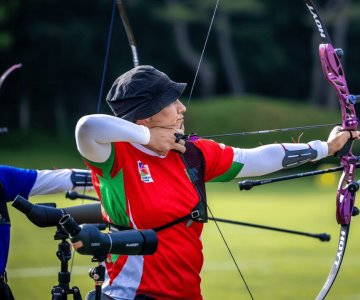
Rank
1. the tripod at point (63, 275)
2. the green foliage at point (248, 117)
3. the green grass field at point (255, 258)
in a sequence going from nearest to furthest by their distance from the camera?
the tripod at point (63, 275) < the green grass field at point (255, 258) < the green foliage at point (248, 117)

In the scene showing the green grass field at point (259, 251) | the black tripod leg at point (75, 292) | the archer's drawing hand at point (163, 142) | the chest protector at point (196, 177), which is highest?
the archer's drawing hand at point (163, 142)

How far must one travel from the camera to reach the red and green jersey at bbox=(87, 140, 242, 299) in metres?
4.09

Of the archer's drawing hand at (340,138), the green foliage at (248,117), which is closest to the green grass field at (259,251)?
the green foliage at (248,117)

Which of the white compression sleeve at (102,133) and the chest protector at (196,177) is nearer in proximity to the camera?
the white compression sleeve at (102,133)

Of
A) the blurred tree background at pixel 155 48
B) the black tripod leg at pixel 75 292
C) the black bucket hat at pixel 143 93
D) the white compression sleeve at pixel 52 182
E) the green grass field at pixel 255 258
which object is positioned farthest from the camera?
the blurred tree background at pixel 155 48

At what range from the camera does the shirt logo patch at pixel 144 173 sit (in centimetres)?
414

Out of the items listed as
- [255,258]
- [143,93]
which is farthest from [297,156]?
[255,258]

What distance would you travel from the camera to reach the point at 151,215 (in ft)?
13.5

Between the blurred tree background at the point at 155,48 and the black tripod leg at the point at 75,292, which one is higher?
the black tripod leg at the point at 75,292

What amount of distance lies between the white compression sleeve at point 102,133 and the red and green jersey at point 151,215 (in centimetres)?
11

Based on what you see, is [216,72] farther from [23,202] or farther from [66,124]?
[23,202]

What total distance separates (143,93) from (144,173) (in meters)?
0.30

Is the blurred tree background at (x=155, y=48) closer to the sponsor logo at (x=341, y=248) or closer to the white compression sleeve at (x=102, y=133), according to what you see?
the sponsor logo at (x=341, y=248)

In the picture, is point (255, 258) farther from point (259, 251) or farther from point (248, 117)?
point (248, 117)
